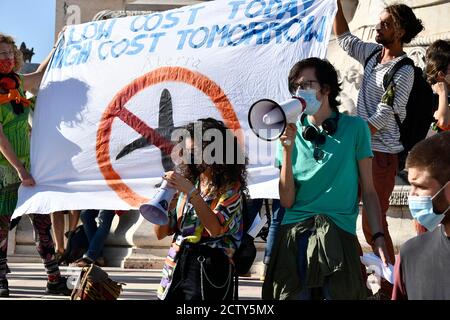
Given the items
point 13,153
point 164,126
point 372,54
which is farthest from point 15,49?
point 372,54

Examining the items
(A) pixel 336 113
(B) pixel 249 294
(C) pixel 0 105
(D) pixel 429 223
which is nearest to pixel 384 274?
(D) pixel 429 223

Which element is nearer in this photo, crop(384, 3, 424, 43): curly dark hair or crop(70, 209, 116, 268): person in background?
crop(384, 3, 424, 43): curly dark hair

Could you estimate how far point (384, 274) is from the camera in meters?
4.35

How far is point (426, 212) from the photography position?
359 centimetres

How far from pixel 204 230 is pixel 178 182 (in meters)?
0.33

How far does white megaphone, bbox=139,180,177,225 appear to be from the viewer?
495 centimetres

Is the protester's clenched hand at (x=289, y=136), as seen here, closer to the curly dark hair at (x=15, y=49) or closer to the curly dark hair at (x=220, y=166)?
the curly dark hair at (x=220, y=166)

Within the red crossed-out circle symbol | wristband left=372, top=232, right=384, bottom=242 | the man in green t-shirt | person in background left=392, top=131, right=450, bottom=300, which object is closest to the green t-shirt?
the man in green t-shirt

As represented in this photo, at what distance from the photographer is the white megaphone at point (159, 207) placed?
16.2ft

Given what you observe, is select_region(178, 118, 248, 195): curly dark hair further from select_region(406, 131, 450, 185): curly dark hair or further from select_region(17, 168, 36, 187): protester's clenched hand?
select_region(17, 168, 36, 187): protester's clenched hand

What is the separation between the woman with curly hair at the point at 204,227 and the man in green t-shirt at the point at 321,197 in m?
0.20

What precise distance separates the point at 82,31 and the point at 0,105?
1.06 m

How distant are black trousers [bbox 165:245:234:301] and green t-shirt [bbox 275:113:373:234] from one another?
0.33 meters

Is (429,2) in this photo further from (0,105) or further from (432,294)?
(432,294)
